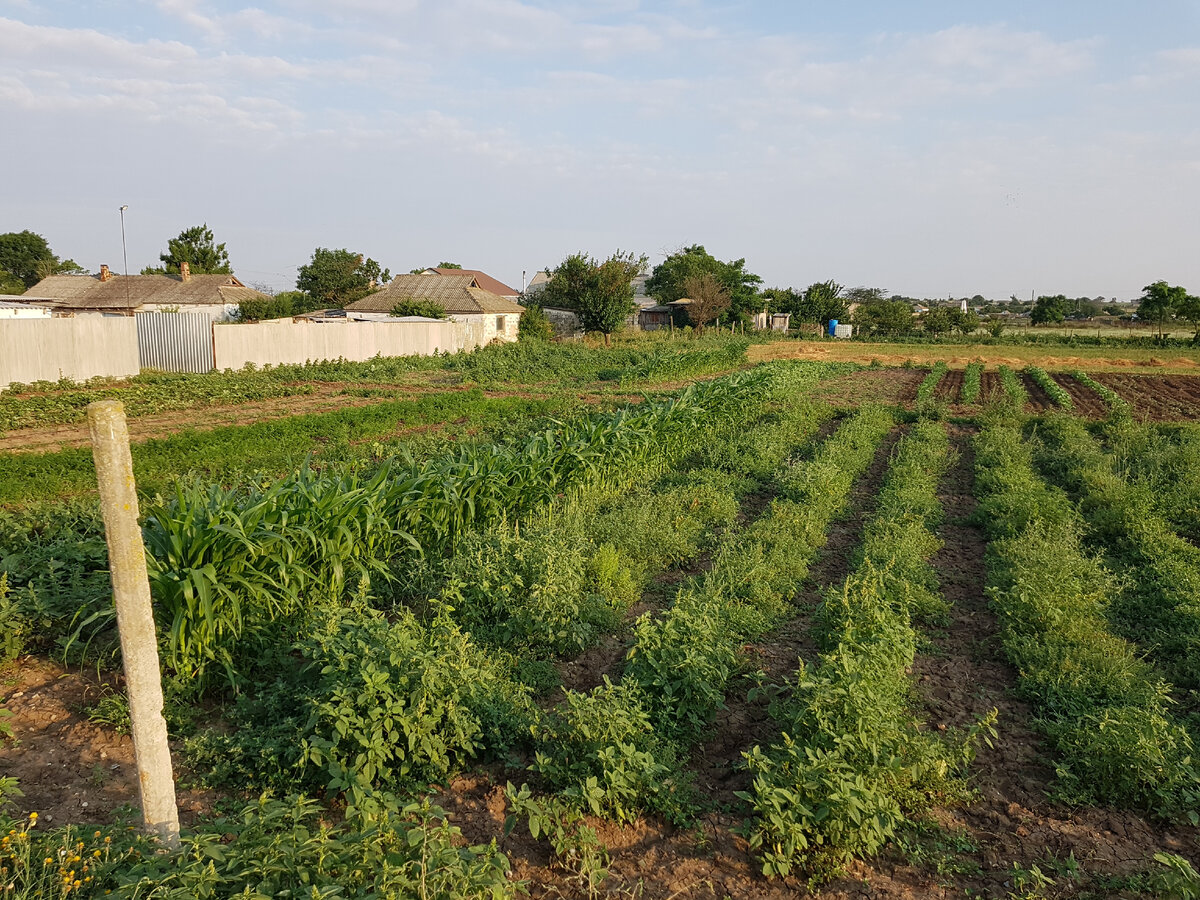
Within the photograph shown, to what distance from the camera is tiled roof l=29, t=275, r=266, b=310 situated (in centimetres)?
4059

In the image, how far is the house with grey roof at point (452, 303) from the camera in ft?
129

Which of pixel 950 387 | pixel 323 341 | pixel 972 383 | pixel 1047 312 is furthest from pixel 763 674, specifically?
pixel 1047 312

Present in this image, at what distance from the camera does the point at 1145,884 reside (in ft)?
10.2

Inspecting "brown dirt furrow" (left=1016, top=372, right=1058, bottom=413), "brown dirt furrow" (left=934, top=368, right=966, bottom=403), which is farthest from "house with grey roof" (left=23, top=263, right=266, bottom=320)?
"brown dirt furrow" (left=1016, top=372, right=1058, bottom=413)

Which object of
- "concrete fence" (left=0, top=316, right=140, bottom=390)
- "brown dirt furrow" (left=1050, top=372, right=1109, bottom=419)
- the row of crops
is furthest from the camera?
"brown dirt furrow" (left=1050, top=372, right=1109, bottom=419)

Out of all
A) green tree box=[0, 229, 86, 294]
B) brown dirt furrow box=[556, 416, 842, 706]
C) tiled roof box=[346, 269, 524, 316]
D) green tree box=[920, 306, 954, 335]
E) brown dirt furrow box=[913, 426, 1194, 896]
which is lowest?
brown dirt furrow box=[913, 426, 1194, 896]

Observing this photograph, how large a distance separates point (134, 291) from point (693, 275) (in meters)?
42.5

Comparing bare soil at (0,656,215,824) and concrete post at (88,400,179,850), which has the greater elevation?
concrete post at (88,400,179,850)

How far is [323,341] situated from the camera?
1019 inches

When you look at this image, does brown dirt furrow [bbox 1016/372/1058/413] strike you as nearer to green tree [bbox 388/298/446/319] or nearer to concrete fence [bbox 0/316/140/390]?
concrete fence [bbox 0/316/140/390]

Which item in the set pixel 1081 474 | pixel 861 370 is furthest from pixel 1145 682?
pixel 861 370

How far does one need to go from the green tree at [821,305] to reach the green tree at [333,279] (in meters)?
35.2

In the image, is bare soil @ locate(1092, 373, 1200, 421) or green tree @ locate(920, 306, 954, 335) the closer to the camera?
bare soil @ locate(1092, 373, 1200, 421)

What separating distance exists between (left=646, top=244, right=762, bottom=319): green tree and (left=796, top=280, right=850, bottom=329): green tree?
378 centimetres
